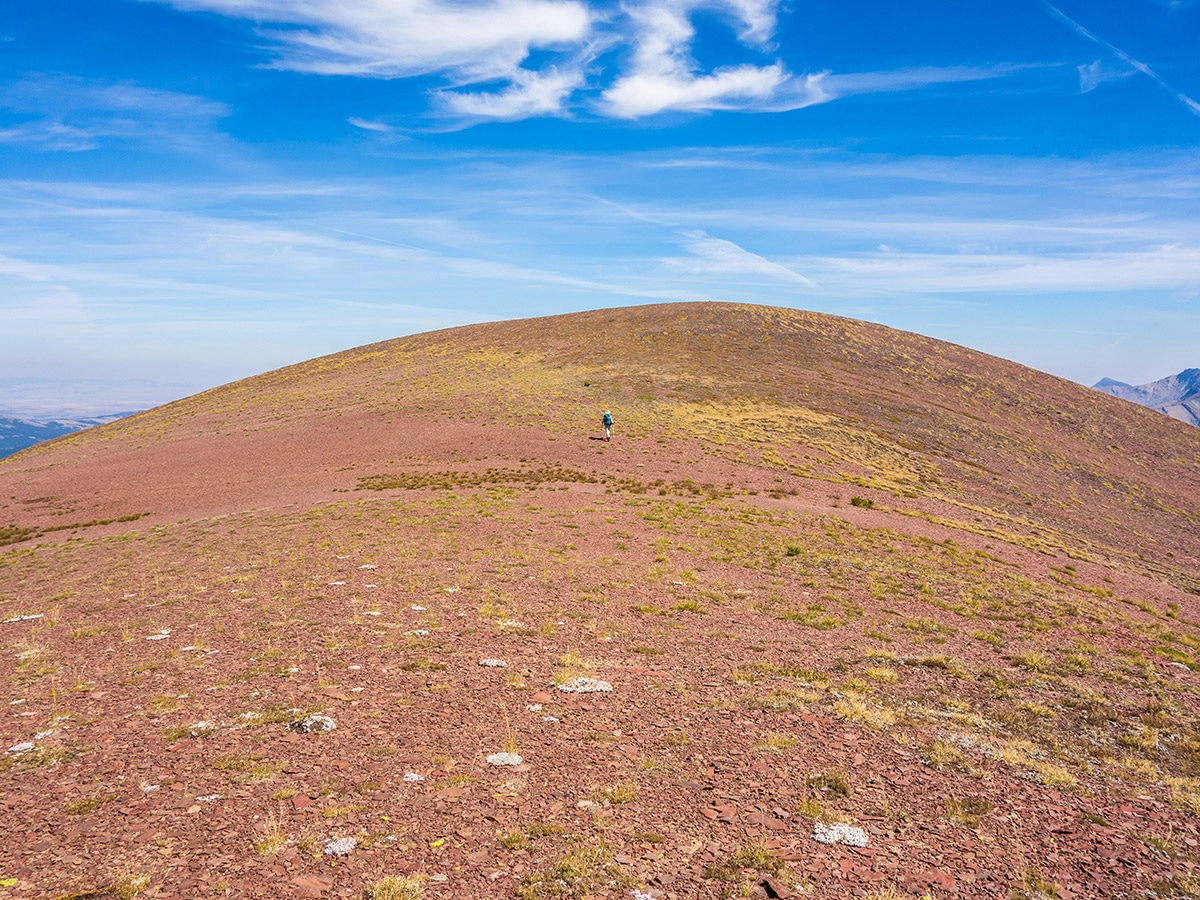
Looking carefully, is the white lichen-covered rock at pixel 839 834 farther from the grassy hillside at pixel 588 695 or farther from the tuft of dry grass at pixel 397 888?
the tuft of dry grass at pixel 397 888

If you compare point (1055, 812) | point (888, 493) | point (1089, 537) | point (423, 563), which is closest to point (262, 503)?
point (423, 563)

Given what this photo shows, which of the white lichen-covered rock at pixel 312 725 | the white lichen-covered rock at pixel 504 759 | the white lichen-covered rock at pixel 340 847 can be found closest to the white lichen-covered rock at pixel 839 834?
the white lichen-covered rock at pixel 504 759

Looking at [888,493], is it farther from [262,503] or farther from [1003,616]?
[262,503]

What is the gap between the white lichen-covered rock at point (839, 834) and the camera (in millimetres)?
7723

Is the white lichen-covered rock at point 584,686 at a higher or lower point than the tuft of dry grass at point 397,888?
higher

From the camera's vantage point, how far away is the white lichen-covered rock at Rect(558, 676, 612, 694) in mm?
11719

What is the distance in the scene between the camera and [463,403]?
56812 mm

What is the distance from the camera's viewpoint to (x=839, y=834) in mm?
7848

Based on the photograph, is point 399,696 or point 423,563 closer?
point 399,696

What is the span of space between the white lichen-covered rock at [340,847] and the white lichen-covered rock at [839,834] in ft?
19.4

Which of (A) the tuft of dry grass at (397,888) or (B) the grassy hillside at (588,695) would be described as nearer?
(A) the tuft of dry grass at (397,888)

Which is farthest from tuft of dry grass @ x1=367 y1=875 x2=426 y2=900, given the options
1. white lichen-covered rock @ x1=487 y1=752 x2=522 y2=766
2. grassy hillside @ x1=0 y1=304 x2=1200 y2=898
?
white lichen-covered rock @ x1=487 y1=752 x2=522 y2=766

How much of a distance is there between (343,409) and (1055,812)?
5974 cm

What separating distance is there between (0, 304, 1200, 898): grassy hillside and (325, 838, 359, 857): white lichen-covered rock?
0.31ft
